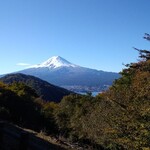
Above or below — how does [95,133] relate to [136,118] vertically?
below

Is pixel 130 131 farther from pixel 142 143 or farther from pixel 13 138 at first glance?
pixel 13 138

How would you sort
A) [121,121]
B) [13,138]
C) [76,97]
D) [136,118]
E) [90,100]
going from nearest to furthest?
[13,138] → [136,118] → [121,121] → [90,100] → [76,97]

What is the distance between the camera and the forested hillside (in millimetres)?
13954

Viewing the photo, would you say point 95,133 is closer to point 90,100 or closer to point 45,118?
point 45,118

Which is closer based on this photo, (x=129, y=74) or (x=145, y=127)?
(x=145, y=127)

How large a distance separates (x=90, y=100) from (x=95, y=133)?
86.9ft

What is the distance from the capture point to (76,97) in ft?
227

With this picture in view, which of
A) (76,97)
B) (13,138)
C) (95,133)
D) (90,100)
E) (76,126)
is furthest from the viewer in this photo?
(76,97)

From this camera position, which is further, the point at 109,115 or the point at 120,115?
the point at 109,115

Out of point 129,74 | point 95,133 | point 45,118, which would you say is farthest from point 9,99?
point 95,133

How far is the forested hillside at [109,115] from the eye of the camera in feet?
45.8

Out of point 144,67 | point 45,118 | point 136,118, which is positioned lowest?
point 45,118

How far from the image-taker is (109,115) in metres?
26.1

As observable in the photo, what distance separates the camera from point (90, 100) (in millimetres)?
60219
